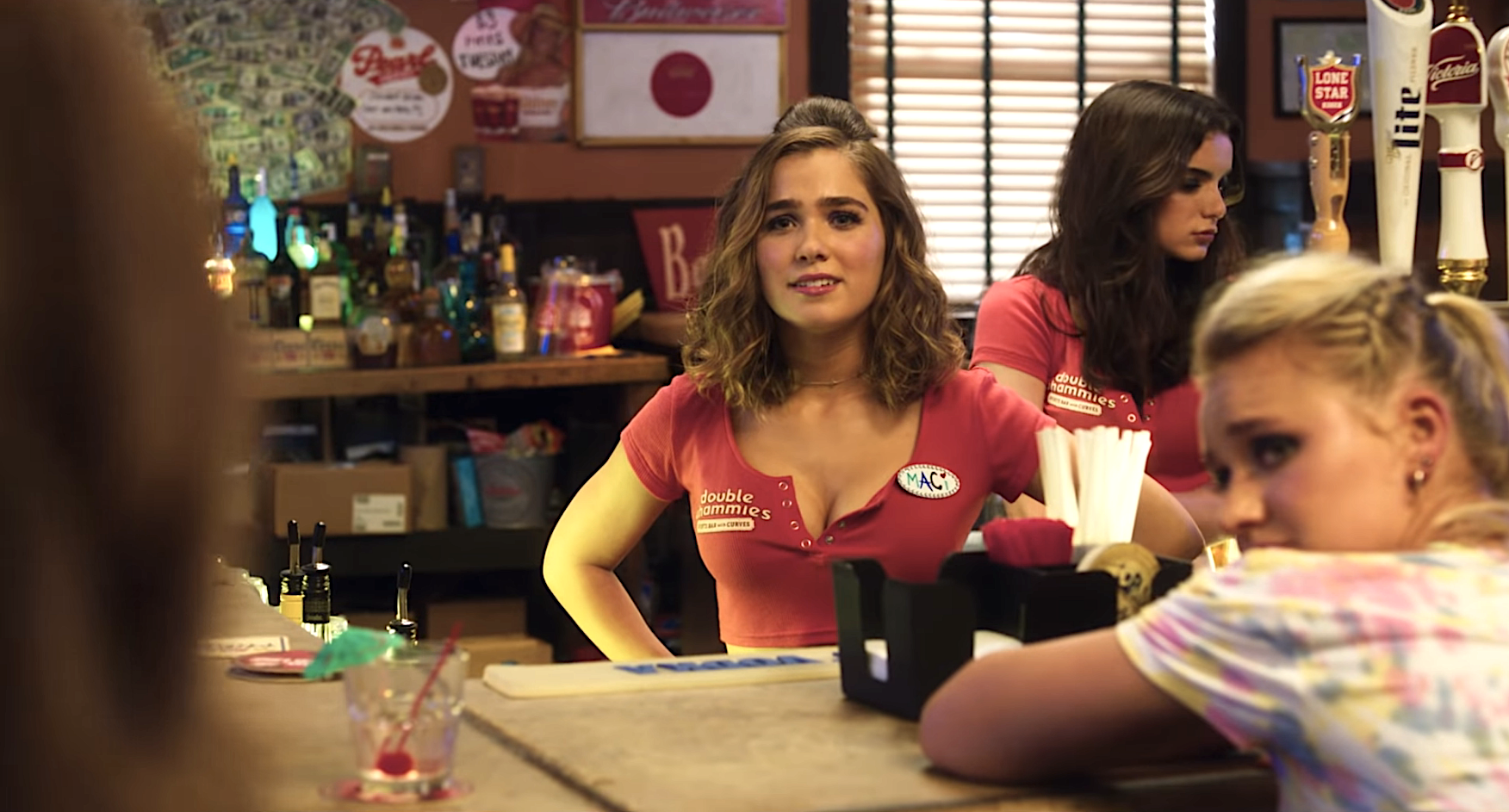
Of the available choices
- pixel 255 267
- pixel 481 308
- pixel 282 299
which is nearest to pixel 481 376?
pixel 481 308

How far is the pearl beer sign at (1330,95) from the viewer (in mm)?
2861

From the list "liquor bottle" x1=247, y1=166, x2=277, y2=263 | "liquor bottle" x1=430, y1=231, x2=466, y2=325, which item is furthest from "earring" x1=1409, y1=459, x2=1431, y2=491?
"liquor bottle" x1=247, y1=166, x2=277, y2=263

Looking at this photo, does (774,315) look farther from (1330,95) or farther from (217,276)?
(217,276)

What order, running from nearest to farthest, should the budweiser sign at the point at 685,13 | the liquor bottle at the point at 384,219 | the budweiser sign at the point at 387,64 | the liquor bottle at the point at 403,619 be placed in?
the liquor bottle at the point at 403,619, the liquor bottle at the point at 384,219, the budweiser sign at the point at 387,64, the budweiser sign at the point at 685,13

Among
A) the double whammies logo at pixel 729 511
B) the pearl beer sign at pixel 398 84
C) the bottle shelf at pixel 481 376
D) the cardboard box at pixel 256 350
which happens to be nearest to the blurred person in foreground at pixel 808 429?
the double whammies logo at pixel 729 511

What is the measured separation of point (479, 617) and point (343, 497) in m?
0.56

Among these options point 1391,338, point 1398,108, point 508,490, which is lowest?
point 508,490

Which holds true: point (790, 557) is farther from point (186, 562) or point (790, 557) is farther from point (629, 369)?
point (629, 369)

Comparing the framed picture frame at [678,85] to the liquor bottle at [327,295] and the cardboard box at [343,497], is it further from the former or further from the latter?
the cardboard box at [343,497]

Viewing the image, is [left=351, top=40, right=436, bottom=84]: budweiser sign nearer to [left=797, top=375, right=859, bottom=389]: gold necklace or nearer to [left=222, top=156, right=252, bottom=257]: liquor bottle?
[left=222, top=156, right=252, bottom=257]: liquor bottle

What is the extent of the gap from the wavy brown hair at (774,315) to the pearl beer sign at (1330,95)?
25.0 inches

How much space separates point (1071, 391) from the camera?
3.24 m

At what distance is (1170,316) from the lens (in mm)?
3311

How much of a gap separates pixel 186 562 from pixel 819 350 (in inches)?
86.8
